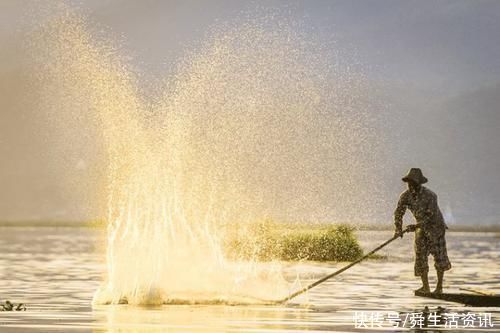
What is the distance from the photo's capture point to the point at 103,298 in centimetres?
2200

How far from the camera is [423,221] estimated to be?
22.8m

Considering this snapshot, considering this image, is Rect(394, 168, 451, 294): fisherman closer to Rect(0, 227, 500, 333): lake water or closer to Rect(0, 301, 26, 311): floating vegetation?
Rect(0, 227, 500, 333): lake water

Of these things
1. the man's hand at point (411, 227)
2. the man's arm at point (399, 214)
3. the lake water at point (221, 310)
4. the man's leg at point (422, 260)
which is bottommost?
the lake water at point (221, 310)

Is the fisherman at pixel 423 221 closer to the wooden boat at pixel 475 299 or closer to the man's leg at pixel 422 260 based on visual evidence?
the man's leg at pixel 422 260

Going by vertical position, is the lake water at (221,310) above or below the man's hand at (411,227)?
below

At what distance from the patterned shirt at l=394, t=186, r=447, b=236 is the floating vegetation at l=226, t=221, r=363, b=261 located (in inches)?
988

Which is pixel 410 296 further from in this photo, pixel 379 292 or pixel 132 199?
pixel 132 199

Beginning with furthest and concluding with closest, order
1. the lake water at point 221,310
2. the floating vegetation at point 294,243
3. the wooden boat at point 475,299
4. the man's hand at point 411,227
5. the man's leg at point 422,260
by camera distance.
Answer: the floating vegetation at point 294,243
the man's leg at point 422,260
the man's hand at point 411,227
the wooden boat at point 475,299
the lake water at point 221,310

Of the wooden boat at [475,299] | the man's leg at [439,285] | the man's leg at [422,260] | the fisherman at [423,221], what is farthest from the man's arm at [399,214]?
the wooden boat at [475,299]

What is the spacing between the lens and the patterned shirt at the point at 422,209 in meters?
22.6

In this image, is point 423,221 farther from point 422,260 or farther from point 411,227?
point 422,260

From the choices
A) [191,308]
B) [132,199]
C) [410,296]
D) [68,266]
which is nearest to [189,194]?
[132,199]

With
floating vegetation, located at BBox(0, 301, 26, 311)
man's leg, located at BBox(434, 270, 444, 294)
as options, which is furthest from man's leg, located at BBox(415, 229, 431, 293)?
floating vegetation, located at BBox(0, 301, 26, 311)

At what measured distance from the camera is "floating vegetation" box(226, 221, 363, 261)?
49.8 metres
